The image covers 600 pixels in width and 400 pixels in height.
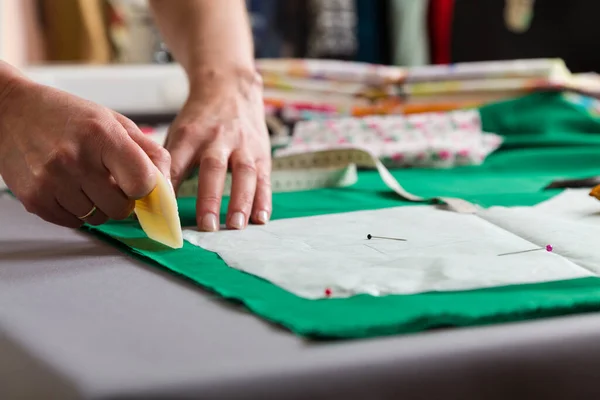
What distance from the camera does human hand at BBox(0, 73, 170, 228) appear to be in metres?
0.84

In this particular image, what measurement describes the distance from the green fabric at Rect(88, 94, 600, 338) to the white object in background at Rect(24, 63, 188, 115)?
105 centimetres

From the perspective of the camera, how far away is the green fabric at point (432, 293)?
62 cm

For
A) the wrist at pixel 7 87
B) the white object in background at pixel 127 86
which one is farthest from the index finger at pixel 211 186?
the white object in background at pixel 127 86

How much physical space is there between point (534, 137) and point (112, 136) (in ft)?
3.32

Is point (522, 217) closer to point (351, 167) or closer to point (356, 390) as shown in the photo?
point (351, 167)

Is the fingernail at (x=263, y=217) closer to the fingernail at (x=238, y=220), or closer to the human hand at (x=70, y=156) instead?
the fingernail at (x=238, y=220)

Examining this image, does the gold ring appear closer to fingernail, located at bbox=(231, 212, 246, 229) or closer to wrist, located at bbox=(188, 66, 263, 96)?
fingernail, located at bbox=(231, 212, 246, 229)

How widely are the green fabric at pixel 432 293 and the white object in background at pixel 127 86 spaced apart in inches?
41.3

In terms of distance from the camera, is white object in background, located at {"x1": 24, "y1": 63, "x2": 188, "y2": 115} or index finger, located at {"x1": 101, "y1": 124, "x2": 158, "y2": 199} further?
white object in background, located at {"x1": 24, "y1": 63, "x2": 188, "y2": 115}

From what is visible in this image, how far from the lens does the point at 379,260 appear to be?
2.63 ft

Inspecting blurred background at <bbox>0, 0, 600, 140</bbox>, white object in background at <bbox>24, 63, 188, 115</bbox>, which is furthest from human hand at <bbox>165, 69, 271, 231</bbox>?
white object in background at <bbox>24, 63, 188, 115</bbox>

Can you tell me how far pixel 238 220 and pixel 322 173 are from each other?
1.16 feet

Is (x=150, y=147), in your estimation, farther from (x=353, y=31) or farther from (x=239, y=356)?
(x=353, y=31)

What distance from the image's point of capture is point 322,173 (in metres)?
1.32
